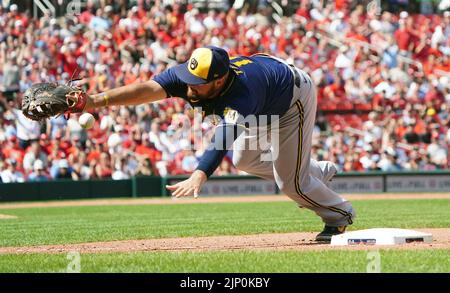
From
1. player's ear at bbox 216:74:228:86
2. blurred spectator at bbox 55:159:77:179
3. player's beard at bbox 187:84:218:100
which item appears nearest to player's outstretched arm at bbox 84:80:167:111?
player's beard at bbox 187:84:218:100

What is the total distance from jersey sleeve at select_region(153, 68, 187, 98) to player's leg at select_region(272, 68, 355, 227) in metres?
1.13

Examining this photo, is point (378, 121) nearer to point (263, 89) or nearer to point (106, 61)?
point (106, 61)

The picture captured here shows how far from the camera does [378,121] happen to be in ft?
74.0

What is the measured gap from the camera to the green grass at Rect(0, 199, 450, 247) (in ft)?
35.3

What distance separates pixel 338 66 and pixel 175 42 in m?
4.37

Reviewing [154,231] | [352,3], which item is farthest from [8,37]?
[154,231]

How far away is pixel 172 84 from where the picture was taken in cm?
790

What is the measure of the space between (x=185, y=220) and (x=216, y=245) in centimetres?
433

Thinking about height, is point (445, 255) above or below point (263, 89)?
below

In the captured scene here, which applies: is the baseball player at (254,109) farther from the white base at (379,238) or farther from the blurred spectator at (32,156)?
the blurred spectator at (32,156)

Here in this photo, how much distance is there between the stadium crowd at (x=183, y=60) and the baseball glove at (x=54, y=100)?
11.1m

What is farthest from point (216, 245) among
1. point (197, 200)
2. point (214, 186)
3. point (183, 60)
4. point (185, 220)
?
point (183, 60)

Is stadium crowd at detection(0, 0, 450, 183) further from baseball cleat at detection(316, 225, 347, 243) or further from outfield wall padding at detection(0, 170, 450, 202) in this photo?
baseball cleat at detection(316, 225, 347, 243)

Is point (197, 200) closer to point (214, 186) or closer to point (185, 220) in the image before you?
point (214, 186)
